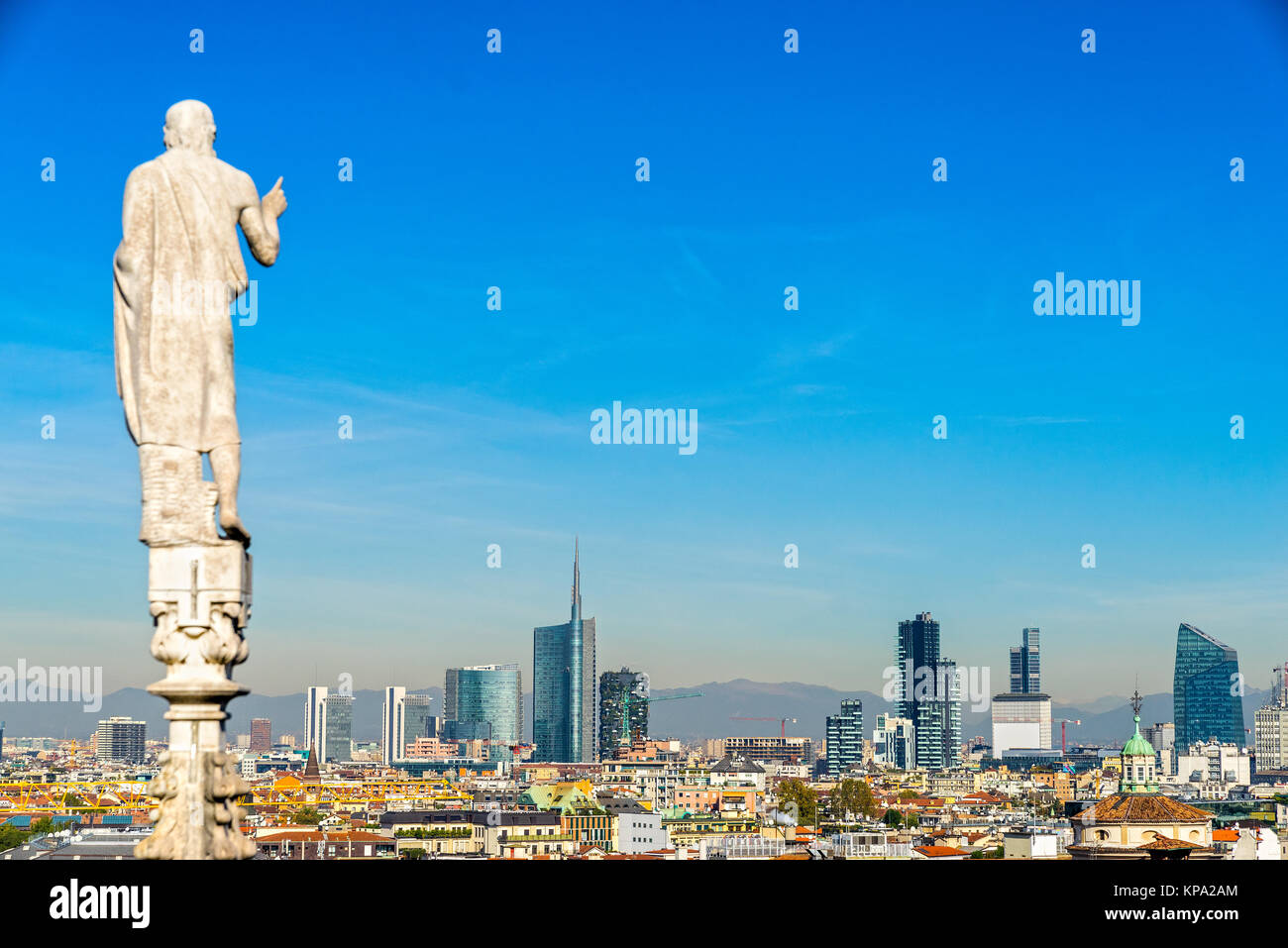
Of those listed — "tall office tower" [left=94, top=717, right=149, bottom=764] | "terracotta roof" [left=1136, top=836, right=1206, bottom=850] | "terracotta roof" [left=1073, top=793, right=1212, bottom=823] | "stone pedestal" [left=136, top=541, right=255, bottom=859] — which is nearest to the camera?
"stone pedestal" [left=136, top=541, right=255, bottom=859]

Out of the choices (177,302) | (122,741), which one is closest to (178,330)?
(177,302)

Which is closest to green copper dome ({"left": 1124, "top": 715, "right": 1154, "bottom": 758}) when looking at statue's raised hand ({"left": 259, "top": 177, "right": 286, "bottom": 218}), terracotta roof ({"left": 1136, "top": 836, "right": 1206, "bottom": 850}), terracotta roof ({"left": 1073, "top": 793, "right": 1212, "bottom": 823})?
terracotta roof ({"left": 1073, "top": 793, "right": 1212, "bottom": 823})

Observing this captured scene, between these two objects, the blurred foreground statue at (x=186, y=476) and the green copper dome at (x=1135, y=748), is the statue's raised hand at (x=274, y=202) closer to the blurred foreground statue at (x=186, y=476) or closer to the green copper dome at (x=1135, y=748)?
the blurred foreground statue at (x=186, y=476)

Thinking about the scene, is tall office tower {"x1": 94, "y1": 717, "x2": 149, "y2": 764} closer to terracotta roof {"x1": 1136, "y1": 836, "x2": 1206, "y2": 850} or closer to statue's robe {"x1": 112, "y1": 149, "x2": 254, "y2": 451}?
terracotta roof {"x1": 1136, "y1": 836, "x2": 1206, "y2": 850}

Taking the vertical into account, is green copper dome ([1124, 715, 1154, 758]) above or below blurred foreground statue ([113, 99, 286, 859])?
below

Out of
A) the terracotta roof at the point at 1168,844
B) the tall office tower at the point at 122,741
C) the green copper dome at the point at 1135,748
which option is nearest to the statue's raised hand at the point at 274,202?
the terracotta roof at the point at 1168,844

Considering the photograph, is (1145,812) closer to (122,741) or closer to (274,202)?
(274,202)

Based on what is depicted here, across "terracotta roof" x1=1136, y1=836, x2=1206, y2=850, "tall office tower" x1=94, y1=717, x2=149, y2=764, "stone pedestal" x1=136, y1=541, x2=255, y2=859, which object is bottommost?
"tall office tower" x1=94, y1=717, x2=149, y2=764
